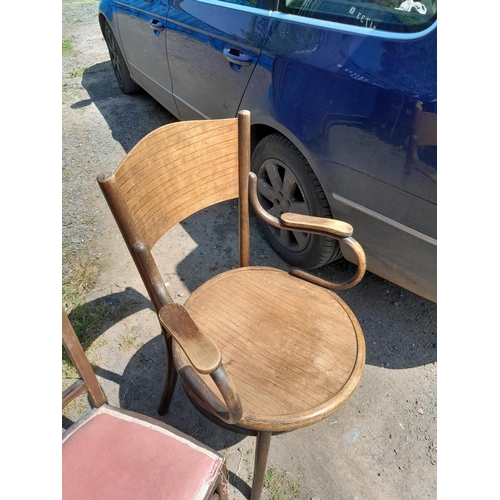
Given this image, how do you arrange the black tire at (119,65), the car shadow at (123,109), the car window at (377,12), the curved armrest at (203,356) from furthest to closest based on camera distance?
the black tire at (119,65)
the car shadow at (123,109)
the car window at (377,12)
the curved armrest at (203,356)

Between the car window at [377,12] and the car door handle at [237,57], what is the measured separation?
0.99 feet

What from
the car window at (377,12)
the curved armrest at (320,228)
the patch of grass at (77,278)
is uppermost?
the car window at (377,12)

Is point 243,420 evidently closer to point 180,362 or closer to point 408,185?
point 180,362

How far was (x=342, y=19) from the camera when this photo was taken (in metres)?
1.57

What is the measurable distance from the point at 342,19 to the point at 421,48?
0.38 metres

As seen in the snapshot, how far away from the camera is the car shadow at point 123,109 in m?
3.65

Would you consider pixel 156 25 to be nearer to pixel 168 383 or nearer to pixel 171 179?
pixel 171 179

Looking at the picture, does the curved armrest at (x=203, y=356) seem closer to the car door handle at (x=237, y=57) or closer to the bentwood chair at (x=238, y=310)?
the bentwood chair at (x=238, y=310)

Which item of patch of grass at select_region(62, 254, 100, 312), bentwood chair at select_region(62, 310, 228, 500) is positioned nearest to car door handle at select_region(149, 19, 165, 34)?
patch of grass at select_region(62, 254, 100, 312)

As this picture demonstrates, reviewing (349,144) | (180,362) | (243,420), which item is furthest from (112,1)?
(243,420)

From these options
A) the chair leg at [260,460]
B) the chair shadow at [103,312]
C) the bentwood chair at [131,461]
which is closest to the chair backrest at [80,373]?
the bentwood chair at [131,461]

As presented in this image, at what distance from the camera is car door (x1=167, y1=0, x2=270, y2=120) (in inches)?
75.3

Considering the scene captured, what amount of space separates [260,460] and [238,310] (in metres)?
0.47

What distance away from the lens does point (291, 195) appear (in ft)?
6.69
